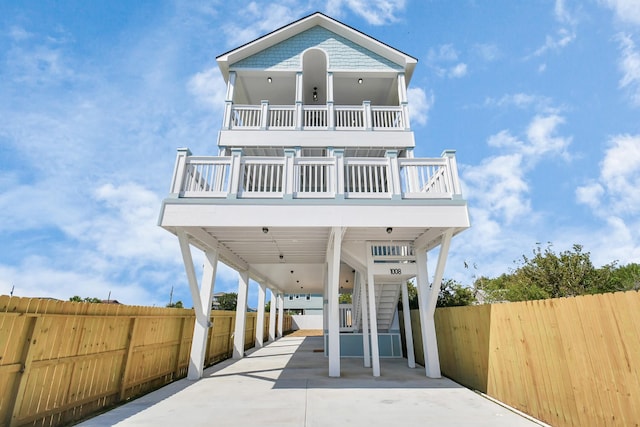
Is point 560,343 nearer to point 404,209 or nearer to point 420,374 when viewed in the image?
point 404,209

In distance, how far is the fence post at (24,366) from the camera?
3320 millimetres

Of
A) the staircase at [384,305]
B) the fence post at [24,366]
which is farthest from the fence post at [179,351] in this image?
the staircase at [384,305]

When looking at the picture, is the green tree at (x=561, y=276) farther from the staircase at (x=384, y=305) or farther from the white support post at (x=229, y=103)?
the white support post at (x=229, y=103)

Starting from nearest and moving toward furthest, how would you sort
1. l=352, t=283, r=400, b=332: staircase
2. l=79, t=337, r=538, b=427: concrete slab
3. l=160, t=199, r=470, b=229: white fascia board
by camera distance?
l=79, t=337, r=538, b=427: concrete slab → l=160, t=199, r=470, b=229: white fascia board → l=352, t=283, r=400, b=332: staircase

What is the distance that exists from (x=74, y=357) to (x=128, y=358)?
1.26 m

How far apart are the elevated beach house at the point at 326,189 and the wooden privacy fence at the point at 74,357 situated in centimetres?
120

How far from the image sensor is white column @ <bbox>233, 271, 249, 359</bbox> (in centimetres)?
1025

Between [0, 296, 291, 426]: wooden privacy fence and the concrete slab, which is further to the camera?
the concrete slab

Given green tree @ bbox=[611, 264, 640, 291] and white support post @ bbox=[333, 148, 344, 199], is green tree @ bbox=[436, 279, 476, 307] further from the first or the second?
green tree @ bbox=[611, 264, 640, 291]

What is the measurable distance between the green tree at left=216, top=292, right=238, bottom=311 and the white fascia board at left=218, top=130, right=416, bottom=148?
118 feet

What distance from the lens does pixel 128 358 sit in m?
5.30

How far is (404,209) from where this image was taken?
5.83 m

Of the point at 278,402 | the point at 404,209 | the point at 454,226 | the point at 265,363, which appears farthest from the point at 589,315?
the point at 265,363

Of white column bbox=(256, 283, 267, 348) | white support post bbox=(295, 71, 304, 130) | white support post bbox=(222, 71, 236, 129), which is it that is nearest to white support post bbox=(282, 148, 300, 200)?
white support post bbox=(295, 71, 304, 130)
